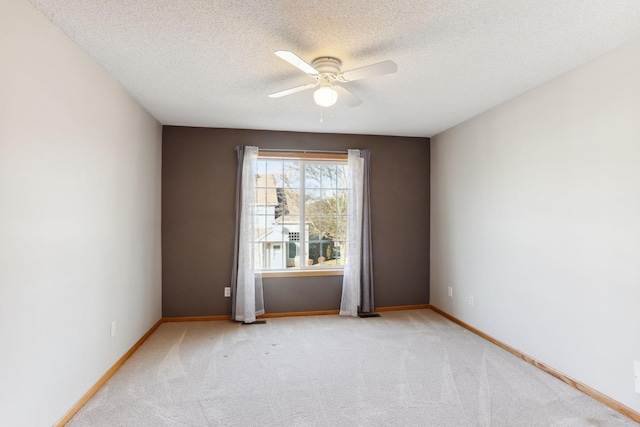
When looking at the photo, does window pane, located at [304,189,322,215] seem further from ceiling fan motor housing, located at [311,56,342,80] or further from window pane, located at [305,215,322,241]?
ceiling fan motor housing, located at [311,56,342,80]

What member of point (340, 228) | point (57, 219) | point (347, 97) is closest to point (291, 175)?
→ point (340, 228)

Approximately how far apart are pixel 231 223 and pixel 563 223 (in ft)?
11.1

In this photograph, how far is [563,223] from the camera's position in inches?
105

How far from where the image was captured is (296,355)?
313cm

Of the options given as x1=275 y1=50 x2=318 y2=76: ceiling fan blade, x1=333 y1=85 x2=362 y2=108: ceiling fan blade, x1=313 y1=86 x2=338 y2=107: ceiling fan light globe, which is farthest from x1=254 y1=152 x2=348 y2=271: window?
x1=275 y1=50 x2=318 y2=76: ceiling fan blade

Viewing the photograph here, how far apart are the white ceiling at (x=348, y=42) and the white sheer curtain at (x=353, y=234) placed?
1242mm

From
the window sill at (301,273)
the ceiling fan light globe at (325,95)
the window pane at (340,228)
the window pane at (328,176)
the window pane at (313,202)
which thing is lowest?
the window sill at (301,273)

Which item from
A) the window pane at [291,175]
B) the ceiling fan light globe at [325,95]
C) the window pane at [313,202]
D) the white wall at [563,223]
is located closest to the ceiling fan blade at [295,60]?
the ceiling fan light globe at [325,95]

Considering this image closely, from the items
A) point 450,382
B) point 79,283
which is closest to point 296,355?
point 450,382

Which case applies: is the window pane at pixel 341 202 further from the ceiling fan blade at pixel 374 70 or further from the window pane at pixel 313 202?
the ceiling fan blade at pixel 374 70

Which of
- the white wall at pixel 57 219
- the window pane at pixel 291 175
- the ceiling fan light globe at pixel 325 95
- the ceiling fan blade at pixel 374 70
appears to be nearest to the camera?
the white wall at pixel 57 219

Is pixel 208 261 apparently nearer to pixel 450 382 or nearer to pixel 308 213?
pixel 308 213

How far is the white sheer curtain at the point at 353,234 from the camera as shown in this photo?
4352 millimetres

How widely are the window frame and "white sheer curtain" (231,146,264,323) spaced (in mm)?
183
